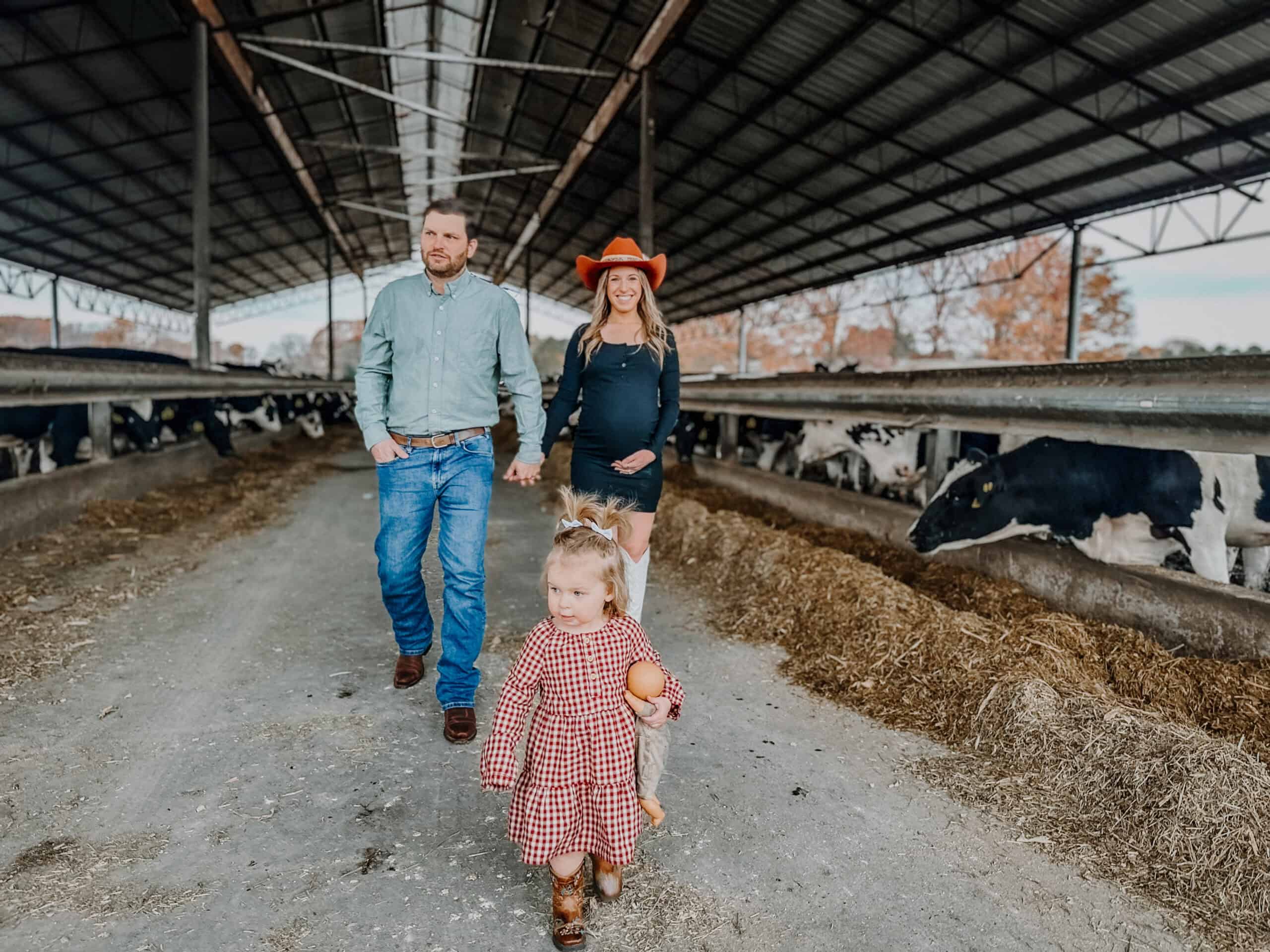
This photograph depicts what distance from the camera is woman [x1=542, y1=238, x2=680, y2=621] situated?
2965mm

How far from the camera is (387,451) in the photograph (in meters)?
2.93

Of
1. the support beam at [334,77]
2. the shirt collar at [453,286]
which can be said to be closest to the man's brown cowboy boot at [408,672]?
the shirt collar at [453,286]

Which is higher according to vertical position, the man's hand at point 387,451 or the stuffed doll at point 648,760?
the man's hand at point 387,451

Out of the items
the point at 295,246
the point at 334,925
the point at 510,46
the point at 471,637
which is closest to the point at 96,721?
the point at 471,637

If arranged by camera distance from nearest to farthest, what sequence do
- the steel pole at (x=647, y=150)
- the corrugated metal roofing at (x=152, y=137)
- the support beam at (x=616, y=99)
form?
the support beam at (x=616, y=99), the corrugated metal roofing at (x=152, y=137), the steel pole at (x=647, y=150)

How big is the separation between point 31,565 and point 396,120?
19023 mm

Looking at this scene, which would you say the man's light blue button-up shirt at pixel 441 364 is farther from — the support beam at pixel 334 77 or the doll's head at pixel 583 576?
the support beam at pixel 334 77

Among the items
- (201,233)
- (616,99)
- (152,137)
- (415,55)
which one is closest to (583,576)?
(415,55)

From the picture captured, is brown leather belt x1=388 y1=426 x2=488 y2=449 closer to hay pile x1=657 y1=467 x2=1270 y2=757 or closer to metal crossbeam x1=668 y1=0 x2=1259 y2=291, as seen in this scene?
hay pile x1=657 y1=467 x2=1270 y2=757

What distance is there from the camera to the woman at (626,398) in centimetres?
296

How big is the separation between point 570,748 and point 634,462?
4.27 feet

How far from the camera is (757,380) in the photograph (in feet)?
24.1

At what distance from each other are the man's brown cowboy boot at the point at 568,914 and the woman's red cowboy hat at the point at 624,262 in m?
1.89

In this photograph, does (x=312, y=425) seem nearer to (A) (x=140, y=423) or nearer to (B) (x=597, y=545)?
(A) (x=140, y=423)
